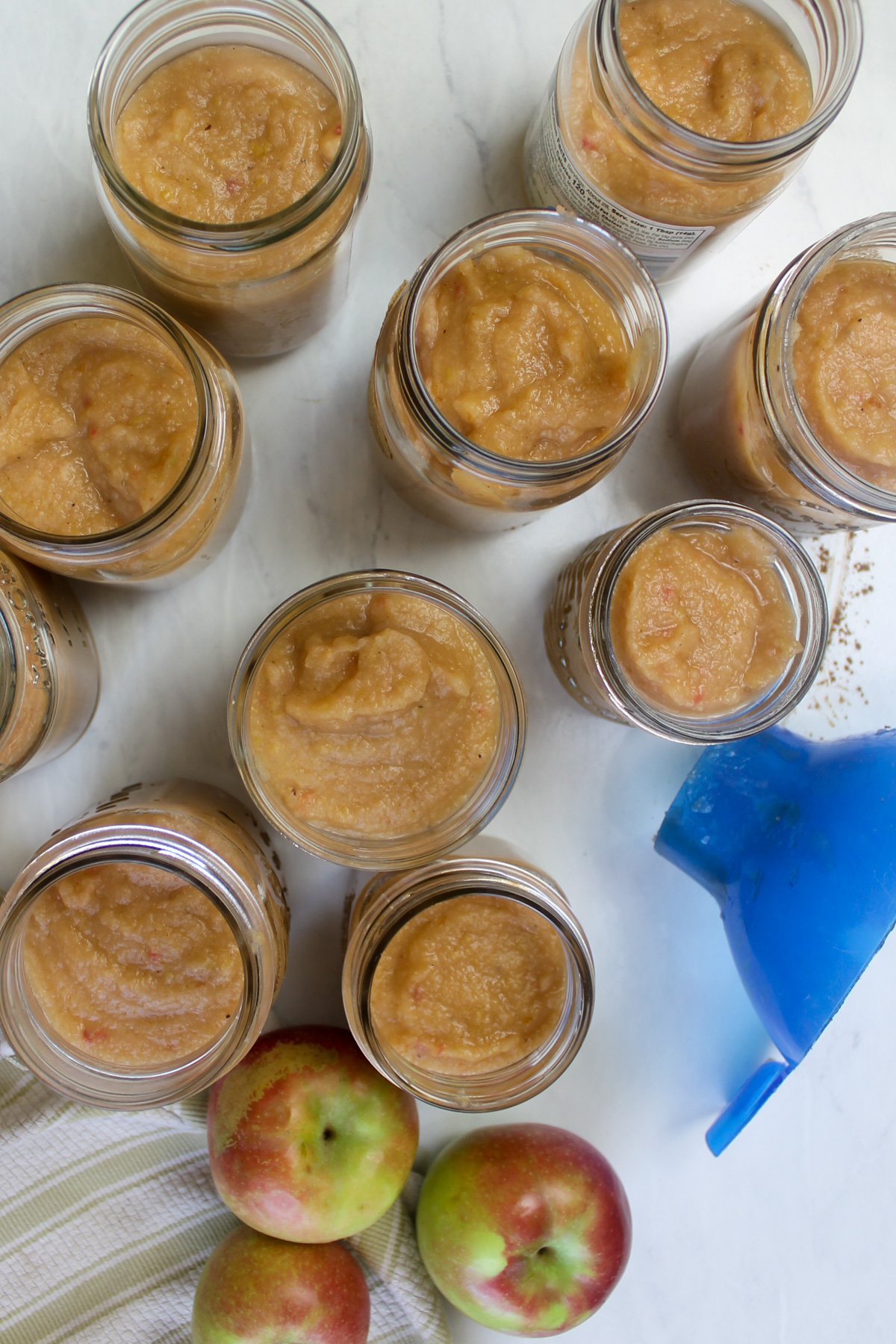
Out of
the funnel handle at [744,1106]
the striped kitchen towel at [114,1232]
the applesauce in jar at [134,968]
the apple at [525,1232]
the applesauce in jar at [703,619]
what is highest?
the applesauce in jar at [703,619]

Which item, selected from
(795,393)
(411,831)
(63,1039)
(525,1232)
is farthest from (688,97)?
(525,1232)

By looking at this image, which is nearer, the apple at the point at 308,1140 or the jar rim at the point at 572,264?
the jar rim at the point at 572,264

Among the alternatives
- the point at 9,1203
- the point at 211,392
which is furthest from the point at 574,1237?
the point at 211,392

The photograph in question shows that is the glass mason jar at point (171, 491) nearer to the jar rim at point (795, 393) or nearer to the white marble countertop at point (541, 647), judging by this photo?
the white marble countertop at point (541, 647)

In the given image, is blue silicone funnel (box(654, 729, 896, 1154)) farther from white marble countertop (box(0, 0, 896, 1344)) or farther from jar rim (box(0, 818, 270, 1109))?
jar rim (box(0, 818, 270, 1109))

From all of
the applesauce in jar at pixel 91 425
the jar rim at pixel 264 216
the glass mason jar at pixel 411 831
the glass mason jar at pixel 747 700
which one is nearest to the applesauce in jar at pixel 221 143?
the jar rim at pixel 264 216

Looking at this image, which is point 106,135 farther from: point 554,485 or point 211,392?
point 554,485

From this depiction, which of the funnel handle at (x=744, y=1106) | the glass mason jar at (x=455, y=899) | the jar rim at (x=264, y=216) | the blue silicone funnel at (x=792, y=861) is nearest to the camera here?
the jar rim at (x=264, y=216)
